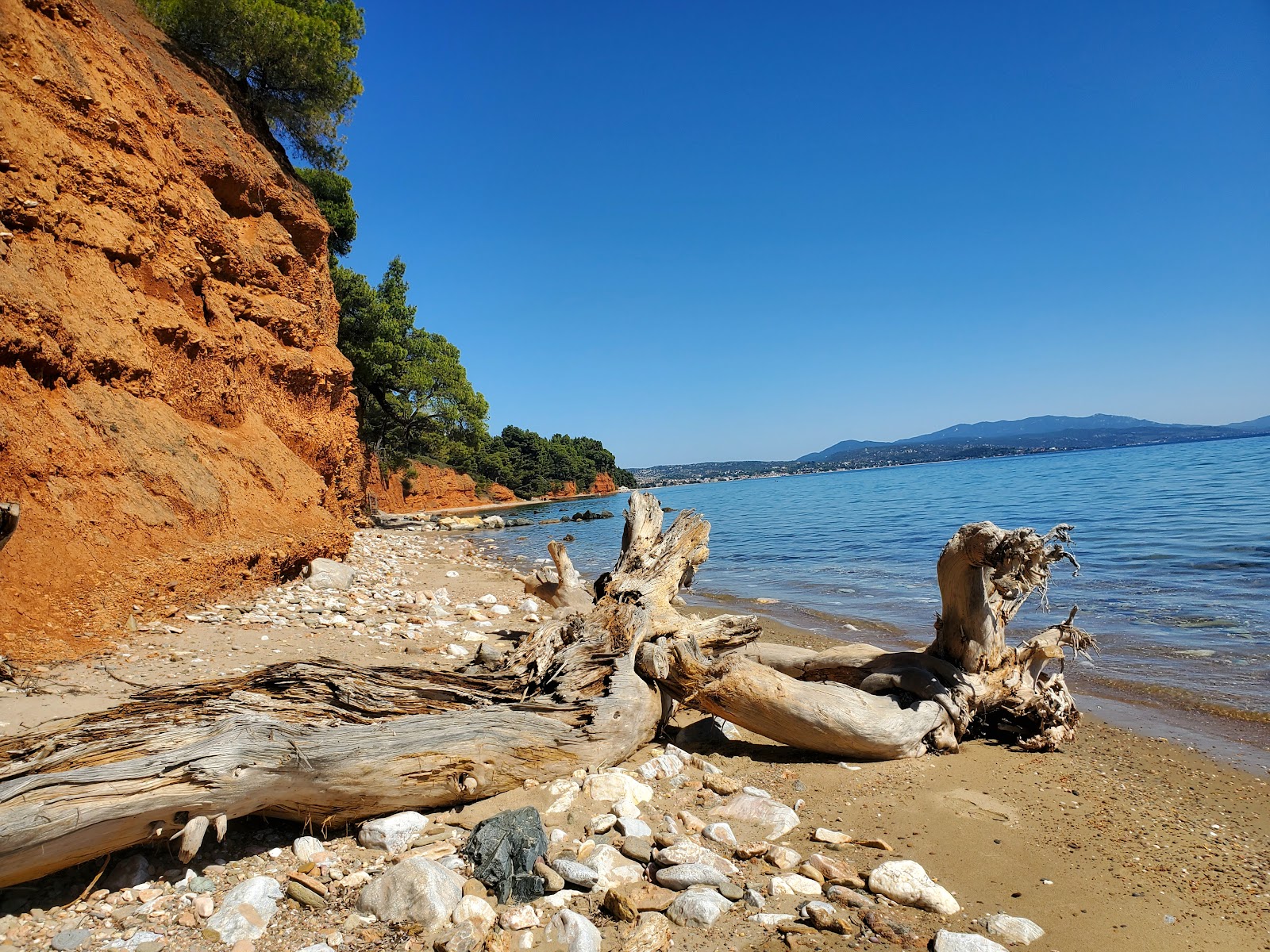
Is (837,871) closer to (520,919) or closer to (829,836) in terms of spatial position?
(829,836)

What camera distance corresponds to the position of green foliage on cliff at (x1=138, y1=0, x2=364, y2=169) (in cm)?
1188

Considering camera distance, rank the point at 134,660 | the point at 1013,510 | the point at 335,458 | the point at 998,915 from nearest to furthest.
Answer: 1. the point at 998,915
2. the point at 134,660
3. the point at 335,458
4. the point at 1013,510

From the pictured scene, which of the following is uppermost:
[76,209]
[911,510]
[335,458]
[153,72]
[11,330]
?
[153,72]

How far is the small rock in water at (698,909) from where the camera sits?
8.82 feet

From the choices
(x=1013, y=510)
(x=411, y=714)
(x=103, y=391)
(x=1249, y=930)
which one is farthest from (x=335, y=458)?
(x=1013, y=510)

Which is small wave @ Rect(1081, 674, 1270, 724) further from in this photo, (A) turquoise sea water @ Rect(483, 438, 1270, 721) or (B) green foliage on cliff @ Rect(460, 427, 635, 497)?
(B) green foliage on cliff @ Rect(460, 427, 635, 497)

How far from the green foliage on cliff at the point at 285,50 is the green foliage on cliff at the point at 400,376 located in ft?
40.2

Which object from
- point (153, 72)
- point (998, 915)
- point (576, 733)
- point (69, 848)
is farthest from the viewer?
point (153, 72)

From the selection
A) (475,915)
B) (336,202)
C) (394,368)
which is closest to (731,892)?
(475,915)

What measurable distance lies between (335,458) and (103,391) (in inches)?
186

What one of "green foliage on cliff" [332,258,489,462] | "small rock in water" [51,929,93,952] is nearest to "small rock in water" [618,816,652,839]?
"small rock in water" [51,929,93,952]

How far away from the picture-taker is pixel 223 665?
492 centimetres

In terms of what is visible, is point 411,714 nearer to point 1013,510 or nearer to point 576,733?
point 576,733

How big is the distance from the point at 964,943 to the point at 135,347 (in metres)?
8.95
